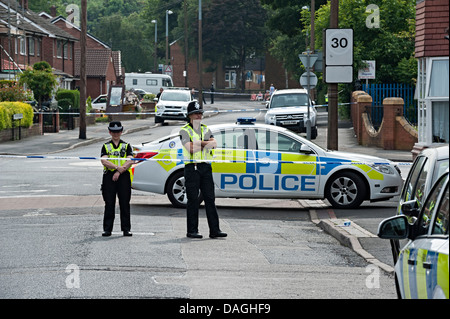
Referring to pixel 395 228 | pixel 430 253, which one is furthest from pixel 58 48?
pixel 430 253

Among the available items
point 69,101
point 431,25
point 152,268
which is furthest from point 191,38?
point 152,268

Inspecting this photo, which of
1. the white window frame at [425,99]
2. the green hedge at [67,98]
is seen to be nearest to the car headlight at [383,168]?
the white window frame at [425,99]

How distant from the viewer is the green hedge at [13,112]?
31641 mm

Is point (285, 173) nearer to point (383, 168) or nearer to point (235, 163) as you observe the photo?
point (235, 163)

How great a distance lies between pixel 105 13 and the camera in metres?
164

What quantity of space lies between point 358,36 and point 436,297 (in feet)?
118

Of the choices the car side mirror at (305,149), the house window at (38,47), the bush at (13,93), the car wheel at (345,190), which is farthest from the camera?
the house window at (38,47)

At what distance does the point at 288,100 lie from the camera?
35.2m

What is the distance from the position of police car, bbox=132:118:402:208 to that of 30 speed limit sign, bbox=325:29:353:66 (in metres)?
5.96

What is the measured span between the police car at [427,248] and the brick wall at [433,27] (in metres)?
12.0

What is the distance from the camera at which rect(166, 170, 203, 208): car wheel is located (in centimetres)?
Result: 1568

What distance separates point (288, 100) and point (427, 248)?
99.4 ft

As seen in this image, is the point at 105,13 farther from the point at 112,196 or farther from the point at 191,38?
the point at 112,196

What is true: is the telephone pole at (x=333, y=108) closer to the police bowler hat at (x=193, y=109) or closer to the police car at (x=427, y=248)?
the police bowler hat at (x=193, y=109)
